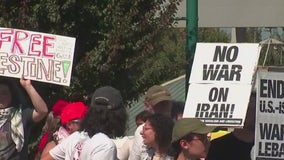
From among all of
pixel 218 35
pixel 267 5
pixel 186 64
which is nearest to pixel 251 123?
pixel 186 64

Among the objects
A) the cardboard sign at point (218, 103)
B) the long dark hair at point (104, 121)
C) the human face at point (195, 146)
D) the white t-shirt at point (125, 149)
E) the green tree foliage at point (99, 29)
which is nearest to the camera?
the human face at point (195, 146)

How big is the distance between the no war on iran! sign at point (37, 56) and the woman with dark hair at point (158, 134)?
105 centimetres

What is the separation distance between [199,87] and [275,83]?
1.63 ft

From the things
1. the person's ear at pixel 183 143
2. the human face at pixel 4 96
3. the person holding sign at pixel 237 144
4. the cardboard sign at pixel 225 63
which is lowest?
the person holding sign at pixel 237 144

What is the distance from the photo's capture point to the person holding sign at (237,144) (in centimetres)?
541

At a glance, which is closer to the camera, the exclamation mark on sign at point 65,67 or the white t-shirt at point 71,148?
the white t-shirt at point 71,148

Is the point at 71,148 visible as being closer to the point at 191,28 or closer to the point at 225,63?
the point at 225,63

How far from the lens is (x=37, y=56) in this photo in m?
6.69

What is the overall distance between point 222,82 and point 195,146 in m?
0.66

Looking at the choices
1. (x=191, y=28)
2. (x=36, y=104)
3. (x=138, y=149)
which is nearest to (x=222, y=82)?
(x=138, y=149)

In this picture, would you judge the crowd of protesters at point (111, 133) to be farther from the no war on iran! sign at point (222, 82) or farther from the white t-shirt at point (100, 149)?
the no war on iran! sign at point (222, 82)

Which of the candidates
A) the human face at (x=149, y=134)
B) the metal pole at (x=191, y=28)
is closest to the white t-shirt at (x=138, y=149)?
the human face at (x=149, y=134)

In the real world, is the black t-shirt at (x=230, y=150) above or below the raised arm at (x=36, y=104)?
below

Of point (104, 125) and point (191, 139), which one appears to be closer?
point (191, 139)
